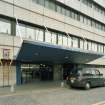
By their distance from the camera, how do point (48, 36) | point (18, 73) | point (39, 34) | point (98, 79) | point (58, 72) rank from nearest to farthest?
point (98, 79), point (18, 73), point (39, 34), point (48, 36), point (58, 72)

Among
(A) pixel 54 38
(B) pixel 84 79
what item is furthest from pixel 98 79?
(A) pixel 54 38

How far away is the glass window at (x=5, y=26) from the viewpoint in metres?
21.5

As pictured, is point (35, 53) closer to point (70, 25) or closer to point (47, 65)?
point (47, 65)

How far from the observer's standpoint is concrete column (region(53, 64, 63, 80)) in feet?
97.8

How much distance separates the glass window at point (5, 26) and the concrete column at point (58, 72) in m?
9.38

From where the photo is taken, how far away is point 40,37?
26297 mm

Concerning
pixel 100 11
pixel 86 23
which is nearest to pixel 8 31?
pixel 86 23

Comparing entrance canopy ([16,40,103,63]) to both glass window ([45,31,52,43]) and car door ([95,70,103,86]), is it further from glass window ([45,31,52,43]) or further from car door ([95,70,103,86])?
car door ([95,70,103,86])

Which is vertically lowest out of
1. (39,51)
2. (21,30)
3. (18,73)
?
(18,73)

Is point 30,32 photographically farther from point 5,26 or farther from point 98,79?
point 98,79

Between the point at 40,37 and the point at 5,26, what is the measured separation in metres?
5.32

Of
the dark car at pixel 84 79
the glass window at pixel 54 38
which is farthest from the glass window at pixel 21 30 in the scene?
the dark car at pixel 84 79

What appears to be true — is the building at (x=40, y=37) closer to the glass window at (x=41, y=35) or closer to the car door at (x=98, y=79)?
the glass window at (x=41, y=35)

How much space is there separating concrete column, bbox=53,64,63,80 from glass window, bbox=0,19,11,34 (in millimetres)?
9377
